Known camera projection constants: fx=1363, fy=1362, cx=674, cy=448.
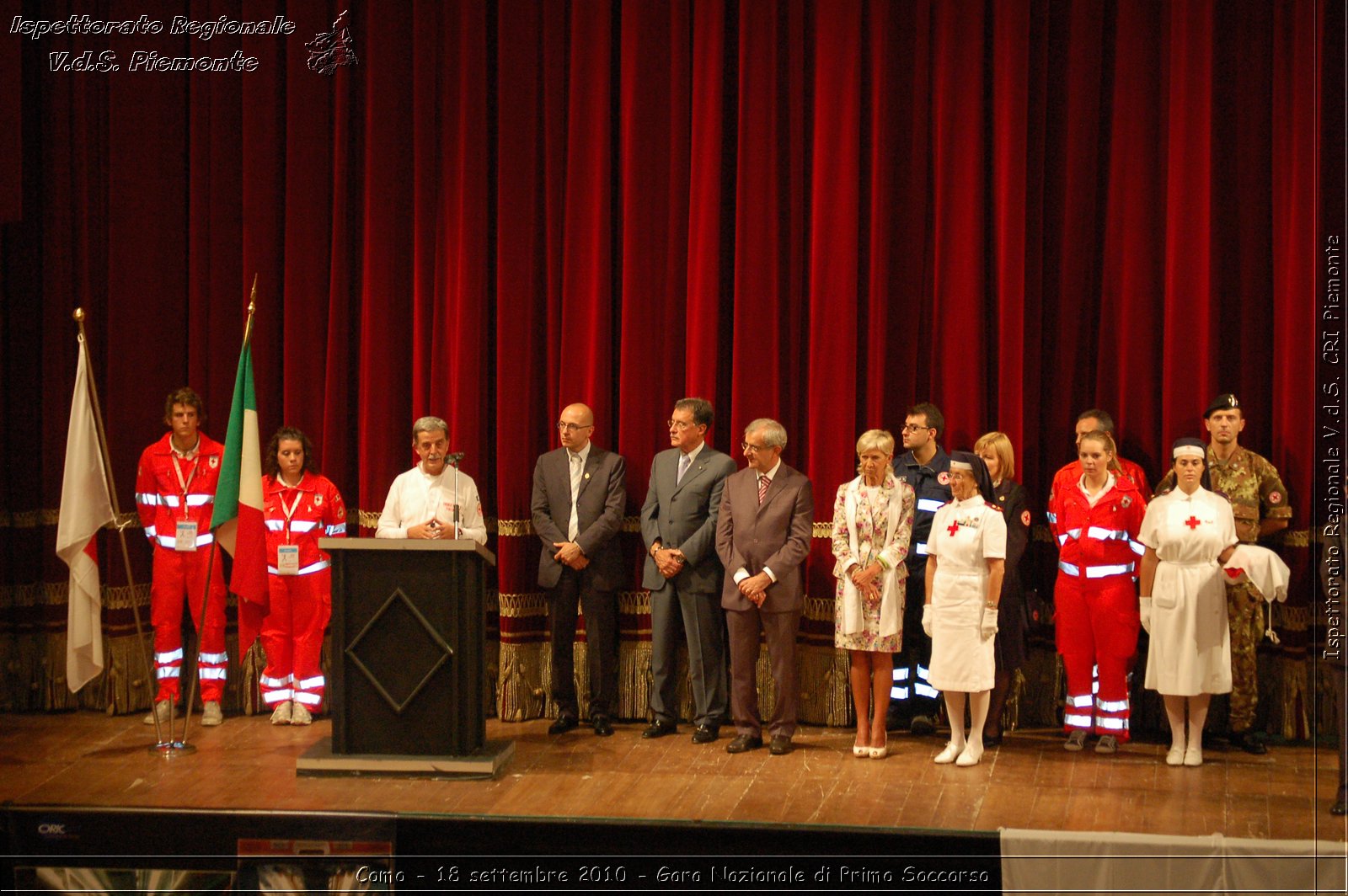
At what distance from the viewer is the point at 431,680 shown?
18.4ft

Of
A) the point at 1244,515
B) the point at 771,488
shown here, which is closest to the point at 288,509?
the point at 771,488

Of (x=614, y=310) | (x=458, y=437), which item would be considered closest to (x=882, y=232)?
(x=614, y=310)

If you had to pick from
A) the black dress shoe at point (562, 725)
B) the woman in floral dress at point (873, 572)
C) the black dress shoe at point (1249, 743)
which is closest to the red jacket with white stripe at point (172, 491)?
the black dress shoe at point (562, 725)

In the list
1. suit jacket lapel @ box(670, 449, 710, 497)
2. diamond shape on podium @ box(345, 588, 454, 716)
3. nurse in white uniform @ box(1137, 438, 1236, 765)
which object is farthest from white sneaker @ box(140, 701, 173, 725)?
nurse in white uniform @ box(1137, 438, 1236, 765)

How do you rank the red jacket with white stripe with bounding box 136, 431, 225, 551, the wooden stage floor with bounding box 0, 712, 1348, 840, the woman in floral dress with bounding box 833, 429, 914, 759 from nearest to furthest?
1. the wooden stage floor with bounding box 0, 712, 1348, 840
2. the woman in floral dress with bounding box 833, 429, 914, 759
3. the red jacket with white stripe with bounding box 136, 431, 225, 551

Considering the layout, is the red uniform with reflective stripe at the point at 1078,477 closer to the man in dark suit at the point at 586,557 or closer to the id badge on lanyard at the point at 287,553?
the man in dark suit at the point at 586,557

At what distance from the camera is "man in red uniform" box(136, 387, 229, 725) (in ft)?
A: 22.0

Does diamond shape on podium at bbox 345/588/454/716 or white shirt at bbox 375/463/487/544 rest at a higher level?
white shirt at bbox 375/463/487/544

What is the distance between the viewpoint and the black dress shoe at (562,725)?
651 cm

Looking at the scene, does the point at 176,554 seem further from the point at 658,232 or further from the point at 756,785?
the point at 756,785

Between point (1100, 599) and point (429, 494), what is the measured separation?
310 centimetres

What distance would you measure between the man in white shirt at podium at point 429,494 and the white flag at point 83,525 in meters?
1.31

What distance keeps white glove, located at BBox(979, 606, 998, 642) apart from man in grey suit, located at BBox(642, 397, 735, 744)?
49.6 inches

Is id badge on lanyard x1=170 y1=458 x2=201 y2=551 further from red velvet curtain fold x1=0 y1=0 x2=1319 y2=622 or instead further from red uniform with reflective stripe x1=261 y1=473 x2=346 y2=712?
red velvet curtain fold x1=0 y1=0 x2=1319 y2=622
